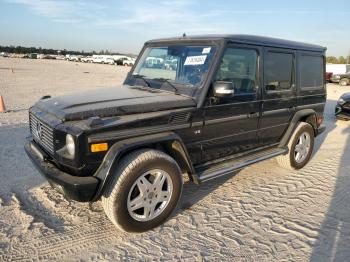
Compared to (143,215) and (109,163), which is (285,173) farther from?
(109,163)

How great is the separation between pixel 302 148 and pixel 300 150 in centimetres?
6

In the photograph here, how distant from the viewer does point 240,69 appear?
180 inches

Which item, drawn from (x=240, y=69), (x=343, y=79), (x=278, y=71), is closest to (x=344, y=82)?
(x=343, y=79)

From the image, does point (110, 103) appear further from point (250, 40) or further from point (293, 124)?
point (293, 124)

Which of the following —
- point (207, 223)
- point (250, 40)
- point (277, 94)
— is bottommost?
point (207, 223)

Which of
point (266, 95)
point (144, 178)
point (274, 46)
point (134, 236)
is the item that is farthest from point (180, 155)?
point (274, 46)

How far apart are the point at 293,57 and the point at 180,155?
2922mm

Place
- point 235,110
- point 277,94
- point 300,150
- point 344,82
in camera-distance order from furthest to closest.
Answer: point 344,82
point 300,150
point 277,94
point 235,110

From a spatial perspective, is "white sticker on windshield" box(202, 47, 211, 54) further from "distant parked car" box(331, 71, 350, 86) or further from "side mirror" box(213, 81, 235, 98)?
"distant parked car" box(331, 71, 350, 86)

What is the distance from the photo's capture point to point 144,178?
3.59 metres

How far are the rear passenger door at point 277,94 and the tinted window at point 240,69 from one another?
0.97 ft

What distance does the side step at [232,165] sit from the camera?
13.6ft

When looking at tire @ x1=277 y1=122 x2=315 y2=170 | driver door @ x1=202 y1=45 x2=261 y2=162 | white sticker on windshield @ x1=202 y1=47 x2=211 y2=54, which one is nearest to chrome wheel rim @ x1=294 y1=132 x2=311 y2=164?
tire @ x1=277 y1=122 x2=315 y2=170

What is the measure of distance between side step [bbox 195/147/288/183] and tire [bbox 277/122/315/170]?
0.20 meters
